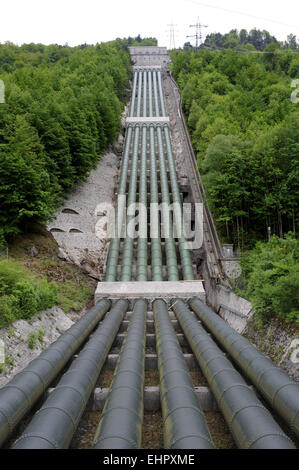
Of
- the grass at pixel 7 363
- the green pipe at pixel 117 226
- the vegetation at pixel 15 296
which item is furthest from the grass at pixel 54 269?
the grass at pixel 7 363

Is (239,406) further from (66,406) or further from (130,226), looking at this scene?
(130,226)

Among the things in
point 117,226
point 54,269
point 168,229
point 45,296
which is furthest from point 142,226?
point 45,296

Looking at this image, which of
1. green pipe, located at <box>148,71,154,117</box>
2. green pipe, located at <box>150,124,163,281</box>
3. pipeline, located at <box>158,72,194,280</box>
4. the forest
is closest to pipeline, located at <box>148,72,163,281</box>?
green pipe, located at <box>150,124,163,281</box>

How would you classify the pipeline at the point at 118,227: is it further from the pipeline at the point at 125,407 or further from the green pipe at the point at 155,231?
the pipeline at the point at 125,407

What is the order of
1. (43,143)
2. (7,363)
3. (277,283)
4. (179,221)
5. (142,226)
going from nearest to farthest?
1. (7,363)
2. (277,283)
3. (43,143)
4. (142,226)
5. (179,221)

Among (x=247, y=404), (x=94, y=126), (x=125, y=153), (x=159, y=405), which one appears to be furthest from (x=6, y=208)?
(x=125, y=153)
